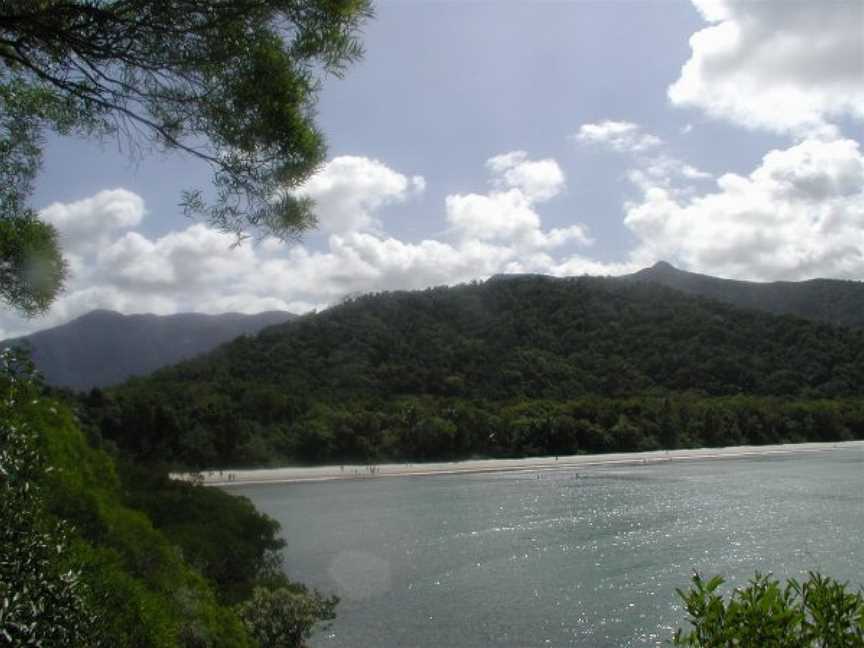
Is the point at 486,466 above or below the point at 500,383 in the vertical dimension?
below

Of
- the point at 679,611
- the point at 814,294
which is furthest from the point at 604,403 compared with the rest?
the point at 814,294

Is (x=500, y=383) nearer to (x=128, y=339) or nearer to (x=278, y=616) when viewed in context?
(x=278, y=616)

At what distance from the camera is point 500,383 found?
2953 inches

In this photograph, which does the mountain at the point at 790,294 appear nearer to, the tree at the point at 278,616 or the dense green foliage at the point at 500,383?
the dense green foliage at the point at 500,383

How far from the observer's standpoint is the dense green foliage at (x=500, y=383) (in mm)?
51250

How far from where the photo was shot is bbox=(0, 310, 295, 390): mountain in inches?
5472

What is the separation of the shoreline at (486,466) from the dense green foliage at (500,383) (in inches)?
90.3

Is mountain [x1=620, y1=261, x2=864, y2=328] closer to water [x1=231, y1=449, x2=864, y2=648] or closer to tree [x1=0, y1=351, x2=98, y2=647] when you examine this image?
water [x1=231, y1=449, x2=864, y2=648]

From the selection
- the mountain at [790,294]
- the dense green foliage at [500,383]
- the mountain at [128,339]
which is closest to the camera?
the dense green foliage at [500,383]

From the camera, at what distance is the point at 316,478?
148 ft

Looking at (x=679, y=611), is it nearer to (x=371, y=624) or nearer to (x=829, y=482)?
(x=371, y=624)

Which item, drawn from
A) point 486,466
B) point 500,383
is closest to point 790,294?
point 500,383

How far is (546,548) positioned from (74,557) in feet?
69.0

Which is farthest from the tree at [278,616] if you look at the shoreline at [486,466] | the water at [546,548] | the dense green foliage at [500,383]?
the dense green foliage at [500,383]
